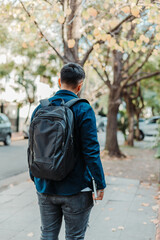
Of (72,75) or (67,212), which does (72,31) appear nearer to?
(72,75)

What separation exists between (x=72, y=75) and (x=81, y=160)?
69cm

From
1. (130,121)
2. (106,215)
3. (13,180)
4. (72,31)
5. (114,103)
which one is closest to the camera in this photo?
(106,215)

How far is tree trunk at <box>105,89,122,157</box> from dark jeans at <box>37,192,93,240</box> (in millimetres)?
10319

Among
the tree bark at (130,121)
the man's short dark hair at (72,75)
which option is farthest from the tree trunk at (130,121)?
the man's short dark hair at (72,75)

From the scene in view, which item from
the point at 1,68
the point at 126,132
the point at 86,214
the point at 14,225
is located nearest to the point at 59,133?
the point at 86,214

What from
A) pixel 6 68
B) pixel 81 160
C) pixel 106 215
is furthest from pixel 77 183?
pixel 6 68

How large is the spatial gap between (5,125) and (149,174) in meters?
9.76

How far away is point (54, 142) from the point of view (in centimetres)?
223

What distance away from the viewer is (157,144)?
756 centimetres

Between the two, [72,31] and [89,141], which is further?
[72,31]

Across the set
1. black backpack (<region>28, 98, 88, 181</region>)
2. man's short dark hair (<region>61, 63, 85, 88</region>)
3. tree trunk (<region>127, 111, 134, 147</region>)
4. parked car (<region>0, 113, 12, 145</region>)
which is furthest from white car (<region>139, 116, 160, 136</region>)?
black backpack (<region>28, 98, 88, 181</region>)

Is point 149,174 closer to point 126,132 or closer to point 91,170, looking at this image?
point 91,170

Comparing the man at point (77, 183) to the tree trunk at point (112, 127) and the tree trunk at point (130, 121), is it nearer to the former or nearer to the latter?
the tree trunk at point (112, 127)

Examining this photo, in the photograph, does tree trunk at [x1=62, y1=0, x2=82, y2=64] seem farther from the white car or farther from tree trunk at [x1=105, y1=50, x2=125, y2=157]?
the white car
